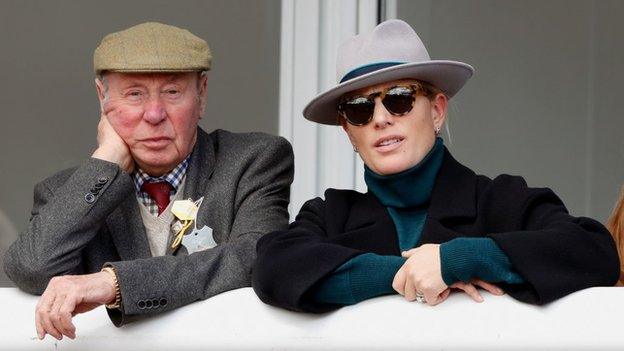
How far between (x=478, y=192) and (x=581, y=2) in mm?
2019

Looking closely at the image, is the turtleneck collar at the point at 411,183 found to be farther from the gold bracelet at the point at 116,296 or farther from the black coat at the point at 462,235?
the gold bracelet at the point at 116,296

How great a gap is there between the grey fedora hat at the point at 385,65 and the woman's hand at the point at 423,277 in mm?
475

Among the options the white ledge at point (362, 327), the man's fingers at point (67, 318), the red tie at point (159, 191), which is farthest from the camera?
the red tie at point (159, 191)

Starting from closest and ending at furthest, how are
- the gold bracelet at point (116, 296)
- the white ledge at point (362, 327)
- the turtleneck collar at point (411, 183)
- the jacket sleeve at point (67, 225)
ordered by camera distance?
the white ledge at point (362, 327), the gold bracelet at point (116, 296), the turtleneck collar at point (411, 183), the jacket sleeve at point (67, 225)

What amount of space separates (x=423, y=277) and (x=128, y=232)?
105 centimetres

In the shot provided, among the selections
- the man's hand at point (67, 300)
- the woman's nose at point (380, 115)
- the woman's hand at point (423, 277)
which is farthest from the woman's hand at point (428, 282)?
the man's hand at point (67, 300)

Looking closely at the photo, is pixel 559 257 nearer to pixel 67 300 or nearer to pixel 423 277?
pixel 423 277

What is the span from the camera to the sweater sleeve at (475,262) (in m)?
2.92

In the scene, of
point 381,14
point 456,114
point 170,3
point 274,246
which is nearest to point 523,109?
point 456,114

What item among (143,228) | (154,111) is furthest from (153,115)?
(143,228)

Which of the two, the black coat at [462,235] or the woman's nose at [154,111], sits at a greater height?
the woman's nose at [154,111]

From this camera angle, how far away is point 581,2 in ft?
17.1

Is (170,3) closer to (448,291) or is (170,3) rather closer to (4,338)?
(4,338)

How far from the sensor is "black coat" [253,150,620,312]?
9.66ft
